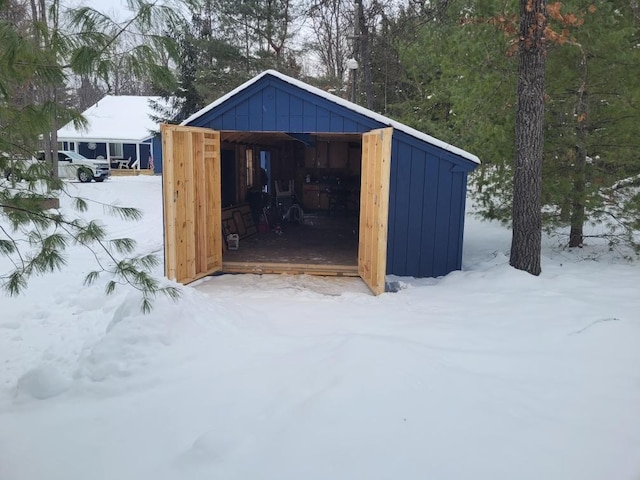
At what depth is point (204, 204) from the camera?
6.64 meters

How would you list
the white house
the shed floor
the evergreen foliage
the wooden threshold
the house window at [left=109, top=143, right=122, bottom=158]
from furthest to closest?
the house window at [left=109, top=143, right=122, bottom=158], the white house, the shed floor, the wooden threshold, the evergreen foliage

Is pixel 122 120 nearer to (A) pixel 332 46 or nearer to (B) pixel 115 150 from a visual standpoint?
(B) pixel 115 150

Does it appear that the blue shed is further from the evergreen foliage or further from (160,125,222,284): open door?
the evergreen foliage

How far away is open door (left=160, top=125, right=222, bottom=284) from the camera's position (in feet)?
18.9

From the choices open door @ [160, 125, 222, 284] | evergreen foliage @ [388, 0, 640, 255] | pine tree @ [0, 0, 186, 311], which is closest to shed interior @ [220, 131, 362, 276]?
open door @ [160, 125, 222, 284]

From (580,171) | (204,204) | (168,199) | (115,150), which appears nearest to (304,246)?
(204,204)

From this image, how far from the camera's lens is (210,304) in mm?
4855

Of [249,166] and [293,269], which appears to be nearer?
[293,269]

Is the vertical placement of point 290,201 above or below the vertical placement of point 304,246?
above

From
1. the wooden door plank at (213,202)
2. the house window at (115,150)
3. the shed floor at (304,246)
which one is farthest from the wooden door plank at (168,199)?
the house window at (115,150)

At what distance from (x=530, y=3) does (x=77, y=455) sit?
5.84m

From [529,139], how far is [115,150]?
2589 centimetres

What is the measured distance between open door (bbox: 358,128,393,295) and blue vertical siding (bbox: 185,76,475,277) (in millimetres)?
406

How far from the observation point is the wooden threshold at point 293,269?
7.01 metres
